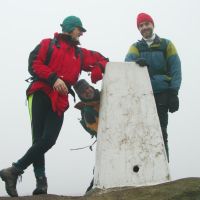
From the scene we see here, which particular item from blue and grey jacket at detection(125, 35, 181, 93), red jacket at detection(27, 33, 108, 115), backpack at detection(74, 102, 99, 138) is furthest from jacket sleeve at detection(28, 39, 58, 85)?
blue and grey jacket at detection(125, 35, 181, 93)

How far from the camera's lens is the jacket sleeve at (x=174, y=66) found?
240 inches

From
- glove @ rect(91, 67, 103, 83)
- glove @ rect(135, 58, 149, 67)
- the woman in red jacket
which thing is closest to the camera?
the woman in red jacket

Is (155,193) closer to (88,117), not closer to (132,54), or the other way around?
(88,117)

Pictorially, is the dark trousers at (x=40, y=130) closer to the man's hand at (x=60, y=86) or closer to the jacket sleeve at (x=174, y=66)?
the man's hand at (x=60, y=86)

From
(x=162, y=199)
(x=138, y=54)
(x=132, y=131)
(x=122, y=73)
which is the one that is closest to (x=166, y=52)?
(x=138, y=54)

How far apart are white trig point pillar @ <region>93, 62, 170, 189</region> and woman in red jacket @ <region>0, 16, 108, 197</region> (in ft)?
1.02

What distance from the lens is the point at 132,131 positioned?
5695mm

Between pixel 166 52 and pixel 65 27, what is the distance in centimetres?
149

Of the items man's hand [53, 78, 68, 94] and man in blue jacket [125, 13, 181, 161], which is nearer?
man's hand [53, 78, 68, 94]

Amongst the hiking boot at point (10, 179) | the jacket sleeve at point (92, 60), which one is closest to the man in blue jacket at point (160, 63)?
the jacket sleeve at point (92, 60)

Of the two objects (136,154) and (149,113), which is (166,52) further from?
(136,154)

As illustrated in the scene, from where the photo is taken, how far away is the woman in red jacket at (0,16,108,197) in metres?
5.54

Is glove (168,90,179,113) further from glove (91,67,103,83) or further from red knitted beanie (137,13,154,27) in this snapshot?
red knitted beanie (137,13,154,27)

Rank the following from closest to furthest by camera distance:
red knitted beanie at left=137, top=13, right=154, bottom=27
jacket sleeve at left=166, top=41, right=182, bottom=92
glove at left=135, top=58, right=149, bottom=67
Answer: glove at left=135, top=58, right=149, bottom=67
jacket sleeve at left=166, top=41, right=182, bottom=92
red knitted beanie at left=137, top=13, right=154, bottom=27
